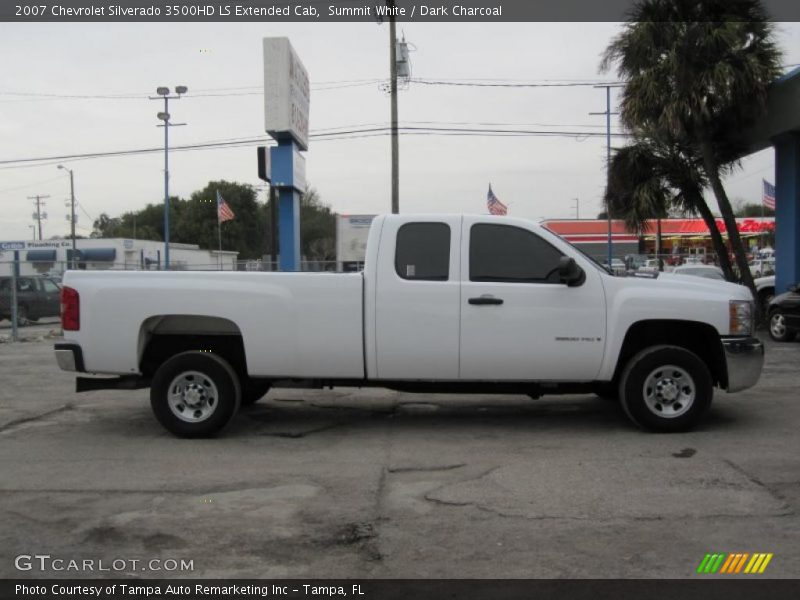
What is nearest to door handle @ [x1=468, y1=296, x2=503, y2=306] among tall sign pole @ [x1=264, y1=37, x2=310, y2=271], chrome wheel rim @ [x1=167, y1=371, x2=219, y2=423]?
chrome wheel rim @ [x1=167, y1=371, x2=219, y2=423]

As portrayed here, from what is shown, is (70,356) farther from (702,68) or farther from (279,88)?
(702,68)

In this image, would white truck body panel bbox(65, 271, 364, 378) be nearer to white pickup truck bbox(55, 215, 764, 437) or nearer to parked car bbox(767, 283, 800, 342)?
white pickup truck bbox(55, 215, 764, 437)

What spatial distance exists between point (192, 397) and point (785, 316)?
12.1 m

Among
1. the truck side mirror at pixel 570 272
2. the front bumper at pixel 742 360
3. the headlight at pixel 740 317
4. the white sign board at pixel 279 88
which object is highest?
the white sign board at pixel 279 88

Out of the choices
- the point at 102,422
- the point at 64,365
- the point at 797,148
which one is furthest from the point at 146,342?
the point at 797,148

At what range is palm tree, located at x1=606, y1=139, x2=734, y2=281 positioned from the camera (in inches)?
754

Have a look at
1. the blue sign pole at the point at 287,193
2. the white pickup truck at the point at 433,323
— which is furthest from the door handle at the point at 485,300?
the blue sign pole at the point at 287,193

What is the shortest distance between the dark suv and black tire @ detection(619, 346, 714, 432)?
18436 millimetres

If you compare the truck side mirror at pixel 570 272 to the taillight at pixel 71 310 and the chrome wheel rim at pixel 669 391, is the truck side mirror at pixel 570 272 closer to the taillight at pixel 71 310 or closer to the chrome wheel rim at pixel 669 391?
the chrome wheel rim at pixel 669 391

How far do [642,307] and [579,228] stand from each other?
172 feet

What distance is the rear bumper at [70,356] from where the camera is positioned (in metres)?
7.09

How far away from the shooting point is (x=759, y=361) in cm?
712

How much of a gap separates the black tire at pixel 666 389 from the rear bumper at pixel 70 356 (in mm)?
5014
